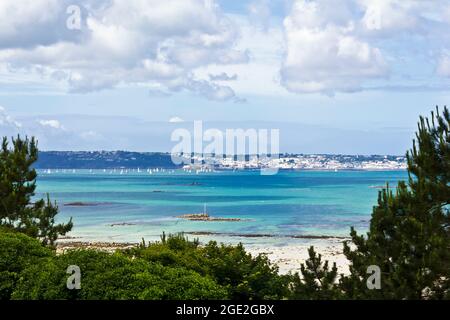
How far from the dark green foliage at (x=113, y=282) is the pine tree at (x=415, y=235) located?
368 centimetres

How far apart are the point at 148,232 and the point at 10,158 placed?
31220 millimetres

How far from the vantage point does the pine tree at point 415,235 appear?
13000mm

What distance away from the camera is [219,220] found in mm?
66250

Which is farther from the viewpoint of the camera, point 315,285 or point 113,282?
point 315,285

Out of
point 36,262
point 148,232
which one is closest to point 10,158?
point 36,262

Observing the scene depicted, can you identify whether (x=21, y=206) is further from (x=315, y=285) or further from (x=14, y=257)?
(x=315, y=285)

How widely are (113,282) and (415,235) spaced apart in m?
6.90

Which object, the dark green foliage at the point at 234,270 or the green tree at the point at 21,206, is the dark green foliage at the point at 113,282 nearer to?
the dark green foliage at the point at 234,270

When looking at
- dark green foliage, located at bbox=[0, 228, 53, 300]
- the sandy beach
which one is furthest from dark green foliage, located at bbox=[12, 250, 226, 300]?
the sandy beach

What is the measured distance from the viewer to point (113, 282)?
500 inches

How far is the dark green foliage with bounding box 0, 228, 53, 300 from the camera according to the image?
14164 millimetres

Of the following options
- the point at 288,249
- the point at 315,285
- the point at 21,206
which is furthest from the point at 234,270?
the point at 288,249

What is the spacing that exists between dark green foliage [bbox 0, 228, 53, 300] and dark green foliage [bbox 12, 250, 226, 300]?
479 mm
